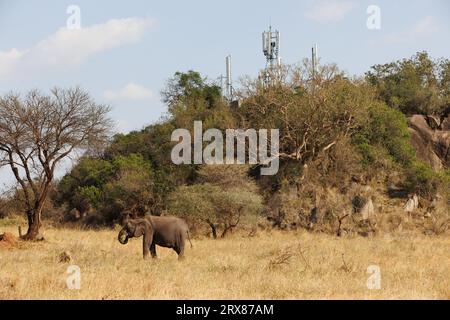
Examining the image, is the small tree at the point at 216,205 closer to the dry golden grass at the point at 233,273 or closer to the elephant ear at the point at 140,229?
the dry golden grass at the point at 233,273

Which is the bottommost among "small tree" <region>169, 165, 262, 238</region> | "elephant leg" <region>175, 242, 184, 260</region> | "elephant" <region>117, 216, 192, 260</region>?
"elephant leg" <region>175, 242, 184, 260</region>

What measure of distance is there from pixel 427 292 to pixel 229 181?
1869 cm

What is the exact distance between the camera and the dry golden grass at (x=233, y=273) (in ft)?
35.8

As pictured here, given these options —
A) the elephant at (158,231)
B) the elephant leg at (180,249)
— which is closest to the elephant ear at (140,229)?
the elephant at (158,231)

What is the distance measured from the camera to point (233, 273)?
13.6 metres

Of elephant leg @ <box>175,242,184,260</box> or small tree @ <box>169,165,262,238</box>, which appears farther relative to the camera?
small tree @ <box>169,165,262,238</box>

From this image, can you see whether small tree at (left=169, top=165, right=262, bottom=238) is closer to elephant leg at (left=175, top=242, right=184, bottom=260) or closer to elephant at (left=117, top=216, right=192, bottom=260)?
elephant at (left=117, top=216, right=192, bottom=260)

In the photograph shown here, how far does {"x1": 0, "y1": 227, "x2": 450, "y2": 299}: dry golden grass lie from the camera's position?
10914mm

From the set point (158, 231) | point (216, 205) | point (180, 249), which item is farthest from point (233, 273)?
point (216, 205)

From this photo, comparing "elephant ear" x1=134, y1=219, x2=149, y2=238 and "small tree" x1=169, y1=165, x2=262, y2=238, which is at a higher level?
"small tree" x1=169, y1=165, x2=262, y2=238

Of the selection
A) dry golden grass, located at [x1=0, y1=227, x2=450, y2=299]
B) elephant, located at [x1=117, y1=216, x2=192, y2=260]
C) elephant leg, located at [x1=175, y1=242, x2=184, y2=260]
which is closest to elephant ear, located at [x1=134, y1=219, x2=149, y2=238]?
elephant, located at [x1=117, y1=216, x2=192, y2=260]

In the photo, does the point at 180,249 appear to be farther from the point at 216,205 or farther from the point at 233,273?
the point at 216,205

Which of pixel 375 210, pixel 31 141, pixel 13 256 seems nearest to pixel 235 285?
pixel 13 256

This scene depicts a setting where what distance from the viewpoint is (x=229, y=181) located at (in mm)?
29719
